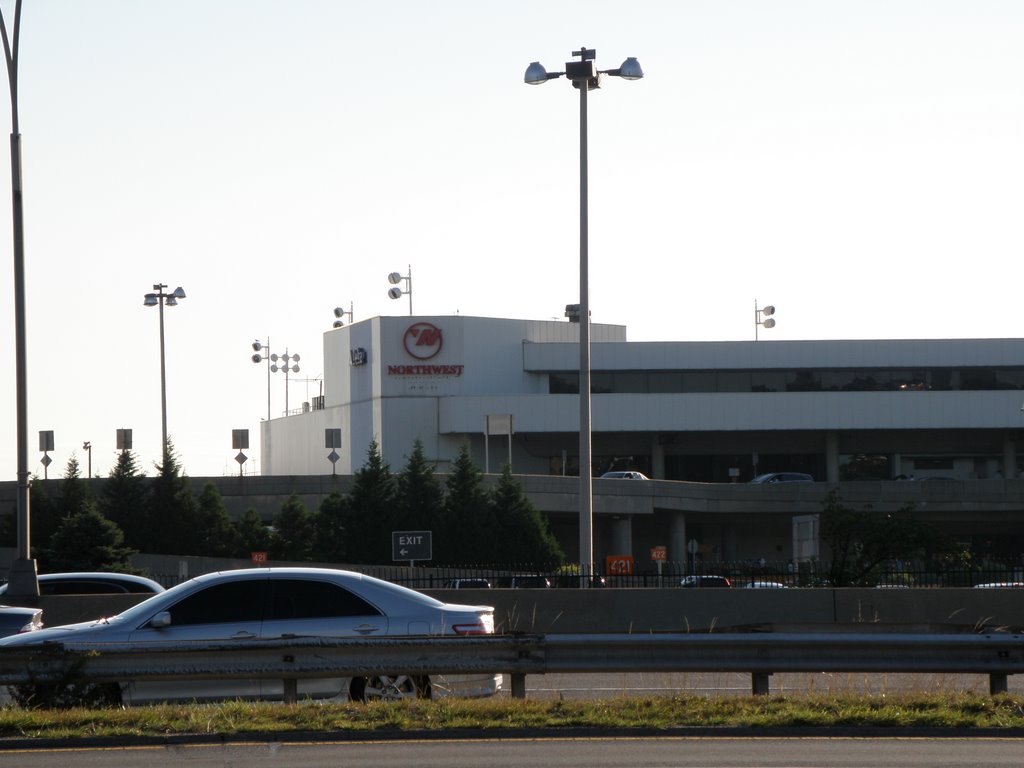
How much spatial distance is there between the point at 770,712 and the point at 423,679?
3098 mm

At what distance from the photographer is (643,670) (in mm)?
11773

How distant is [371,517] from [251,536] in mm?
4773

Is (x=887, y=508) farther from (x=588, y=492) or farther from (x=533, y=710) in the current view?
(x=533, y=710)

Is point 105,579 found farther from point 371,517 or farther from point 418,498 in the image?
point 418,498

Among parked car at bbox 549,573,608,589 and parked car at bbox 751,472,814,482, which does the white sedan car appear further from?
parked car at bbox 751,472,814,482

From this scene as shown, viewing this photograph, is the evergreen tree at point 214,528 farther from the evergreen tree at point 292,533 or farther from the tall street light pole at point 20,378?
the tall street light pole at point 20,378

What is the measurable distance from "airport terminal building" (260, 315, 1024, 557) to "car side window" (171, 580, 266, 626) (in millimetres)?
60606

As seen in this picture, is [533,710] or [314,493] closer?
[533,710]

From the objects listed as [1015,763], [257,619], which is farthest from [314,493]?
[1015,763]

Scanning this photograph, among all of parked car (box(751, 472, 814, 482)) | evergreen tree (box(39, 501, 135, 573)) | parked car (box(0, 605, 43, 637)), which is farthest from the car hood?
parked car (box(751, 472, 814, 482))

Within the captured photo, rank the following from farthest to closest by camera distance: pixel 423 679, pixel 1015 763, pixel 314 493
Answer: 1. pixel 314 493
2. pixel 423 679
3. pixel 1015 763

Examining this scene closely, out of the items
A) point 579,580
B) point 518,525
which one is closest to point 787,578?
point 579,580

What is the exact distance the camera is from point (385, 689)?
496 inches

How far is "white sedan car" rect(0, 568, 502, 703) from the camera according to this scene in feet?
41.5
